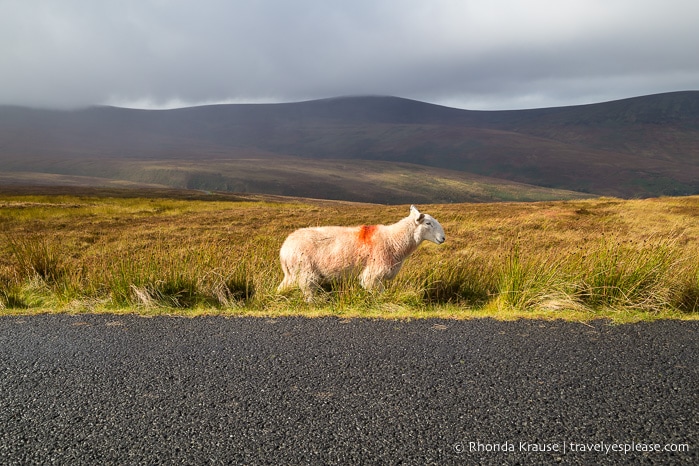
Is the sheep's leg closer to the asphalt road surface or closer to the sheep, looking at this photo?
the sheep

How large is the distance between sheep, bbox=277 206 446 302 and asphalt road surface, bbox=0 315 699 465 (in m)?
2.06

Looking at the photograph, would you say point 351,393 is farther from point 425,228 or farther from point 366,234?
point 425,228

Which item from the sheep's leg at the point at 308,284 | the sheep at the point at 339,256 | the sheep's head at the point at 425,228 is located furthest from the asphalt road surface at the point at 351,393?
the sheep's head at the point at 425,228

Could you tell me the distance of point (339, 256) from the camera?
8.86m

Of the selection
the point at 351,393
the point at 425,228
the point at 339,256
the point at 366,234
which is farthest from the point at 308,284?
the point at 351,393

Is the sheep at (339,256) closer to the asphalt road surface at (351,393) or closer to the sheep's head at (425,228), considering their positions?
the sheep's head at (425,228)

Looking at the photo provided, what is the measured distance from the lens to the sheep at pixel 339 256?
28.4ft

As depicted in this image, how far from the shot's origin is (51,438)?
4.00 metres

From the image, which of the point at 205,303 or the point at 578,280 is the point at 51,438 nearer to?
the point at 205,303

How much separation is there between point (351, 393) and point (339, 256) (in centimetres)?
433

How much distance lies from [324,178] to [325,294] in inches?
6615

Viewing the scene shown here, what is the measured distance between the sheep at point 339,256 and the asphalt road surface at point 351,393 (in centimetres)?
206

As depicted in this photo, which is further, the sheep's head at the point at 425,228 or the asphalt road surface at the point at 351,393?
the sheep's head at the point at 425,228

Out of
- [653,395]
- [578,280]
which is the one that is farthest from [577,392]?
[578,280]
